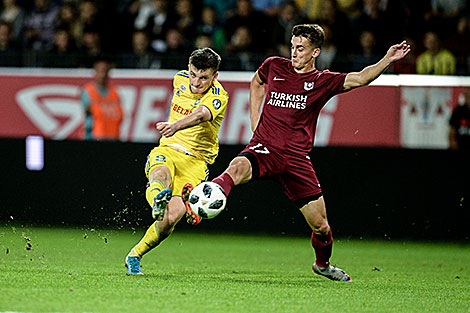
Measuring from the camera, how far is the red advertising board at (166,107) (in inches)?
457

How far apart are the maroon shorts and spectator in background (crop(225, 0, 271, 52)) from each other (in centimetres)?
579

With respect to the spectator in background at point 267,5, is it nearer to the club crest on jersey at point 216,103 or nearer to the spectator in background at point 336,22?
the spectator in background at point 336,22

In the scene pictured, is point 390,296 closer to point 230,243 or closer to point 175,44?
point 230,243

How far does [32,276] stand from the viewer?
7.02 meters

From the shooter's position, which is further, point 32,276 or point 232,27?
point 232,27

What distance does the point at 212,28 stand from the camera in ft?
45.2

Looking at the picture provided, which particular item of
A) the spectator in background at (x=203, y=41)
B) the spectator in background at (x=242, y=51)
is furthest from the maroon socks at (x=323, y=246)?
the spectator in background at (x=203, y=41)

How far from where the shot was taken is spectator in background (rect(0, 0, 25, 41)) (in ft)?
49.5

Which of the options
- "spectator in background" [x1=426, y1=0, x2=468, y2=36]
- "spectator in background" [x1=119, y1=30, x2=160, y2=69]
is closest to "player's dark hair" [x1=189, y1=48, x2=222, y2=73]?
"spectator in background" [x1=119, y1=30, x2=160, y2=69]

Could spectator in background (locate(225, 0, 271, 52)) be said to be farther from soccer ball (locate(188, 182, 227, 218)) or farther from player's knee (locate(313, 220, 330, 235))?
soccer ball (locate(188, 182, 227, 218))

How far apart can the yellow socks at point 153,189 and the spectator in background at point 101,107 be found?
5.54 m

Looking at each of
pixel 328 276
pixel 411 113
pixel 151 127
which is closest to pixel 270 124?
pixel 328 276

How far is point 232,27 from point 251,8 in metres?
0.45

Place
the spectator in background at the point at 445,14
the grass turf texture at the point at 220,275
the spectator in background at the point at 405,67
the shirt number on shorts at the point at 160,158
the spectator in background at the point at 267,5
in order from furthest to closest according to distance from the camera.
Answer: the spectator in background at the point at 267,5 → the spectator in background at the point at 445,14 → the spectator in background at the point at 405,67 → the shirt number on shorts at the point at 160,158 → the grass turf texture at the point at 220,275
